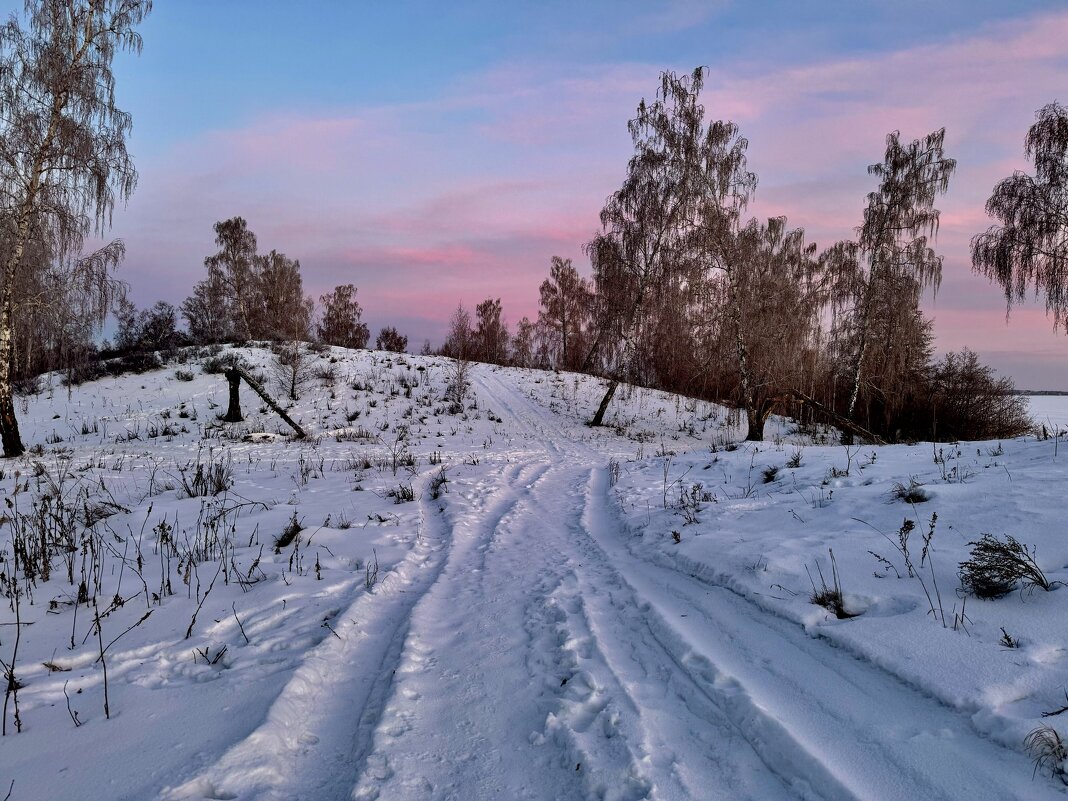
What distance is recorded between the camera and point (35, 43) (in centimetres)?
Result: 1188

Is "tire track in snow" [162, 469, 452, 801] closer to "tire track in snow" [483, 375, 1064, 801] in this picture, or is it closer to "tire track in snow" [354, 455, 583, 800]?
"tire track in snow" [354, 455, 583, 800]

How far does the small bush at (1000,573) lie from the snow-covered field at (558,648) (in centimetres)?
9

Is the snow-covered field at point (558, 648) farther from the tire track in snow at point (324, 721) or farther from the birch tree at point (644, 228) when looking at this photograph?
the birch tree at point (644, 228)

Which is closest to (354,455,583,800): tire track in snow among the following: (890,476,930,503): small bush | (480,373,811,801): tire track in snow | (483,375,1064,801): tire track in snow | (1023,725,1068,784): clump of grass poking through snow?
(480,373,811,801): tire track in snow

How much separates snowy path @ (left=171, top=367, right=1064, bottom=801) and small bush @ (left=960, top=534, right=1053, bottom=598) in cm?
105

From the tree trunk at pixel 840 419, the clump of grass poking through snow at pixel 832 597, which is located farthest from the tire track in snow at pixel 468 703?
the tree trunk at pixel 840 419

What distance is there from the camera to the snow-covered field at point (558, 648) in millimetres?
1929

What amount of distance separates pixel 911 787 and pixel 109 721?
3308 millimetres

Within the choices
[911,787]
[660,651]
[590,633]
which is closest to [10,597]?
[590,633]

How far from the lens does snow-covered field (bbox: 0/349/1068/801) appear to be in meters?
1.93

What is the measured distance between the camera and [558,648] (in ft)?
9.73

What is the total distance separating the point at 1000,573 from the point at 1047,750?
1497 mm

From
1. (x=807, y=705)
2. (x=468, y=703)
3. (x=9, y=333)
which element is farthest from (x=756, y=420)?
(x=9, y=333)

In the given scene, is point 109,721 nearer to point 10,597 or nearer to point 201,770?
point 201,770
